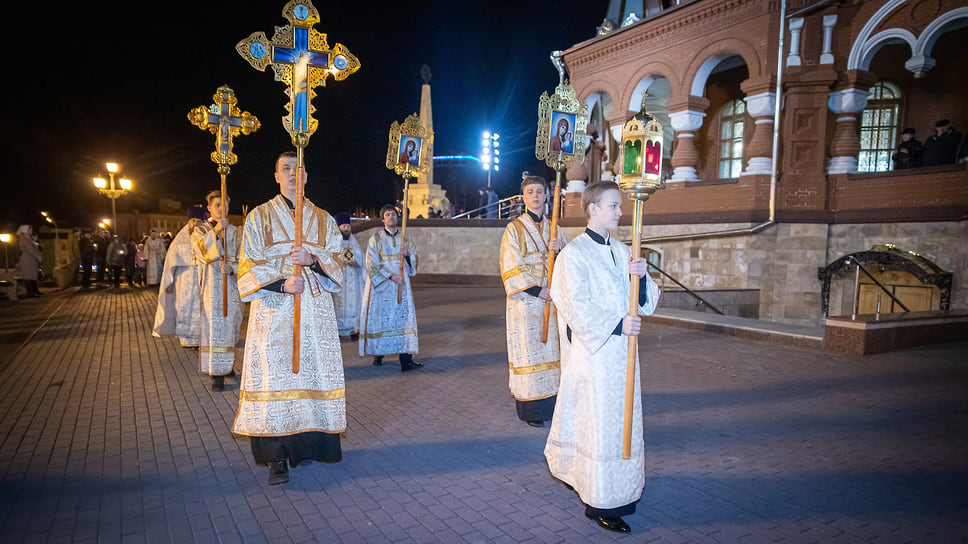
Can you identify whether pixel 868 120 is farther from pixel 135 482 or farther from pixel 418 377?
pixel 135 482

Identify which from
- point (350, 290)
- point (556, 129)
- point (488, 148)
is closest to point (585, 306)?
point (556, 129)

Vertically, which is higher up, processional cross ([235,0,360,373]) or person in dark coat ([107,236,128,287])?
processional cross ([235,0,360,373])

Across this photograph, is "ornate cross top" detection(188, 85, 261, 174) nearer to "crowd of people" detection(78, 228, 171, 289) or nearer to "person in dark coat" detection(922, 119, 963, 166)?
"person in dark coat" detection(922, 119, 963, 166)

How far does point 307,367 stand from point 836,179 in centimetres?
1247

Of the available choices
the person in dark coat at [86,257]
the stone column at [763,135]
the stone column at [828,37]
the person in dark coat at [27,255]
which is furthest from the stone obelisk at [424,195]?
the stone column at [828,37]

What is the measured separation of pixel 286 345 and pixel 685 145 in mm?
13007

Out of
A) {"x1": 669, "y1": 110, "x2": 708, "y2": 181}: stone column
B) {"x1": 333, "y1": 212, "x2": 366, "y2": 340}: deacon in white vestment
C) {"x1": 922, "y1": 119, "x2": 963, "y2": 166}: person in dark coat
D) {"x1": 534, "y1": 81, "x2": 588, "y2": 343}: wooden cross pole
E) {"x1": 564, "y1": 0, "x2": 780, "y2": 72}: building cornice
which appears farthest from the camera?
{"x1": 669, "y1": 110, "x2": 708, "y2": 181}: stone column

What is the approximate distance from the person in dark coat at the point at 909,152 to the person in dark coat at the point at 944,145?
32 centimetres

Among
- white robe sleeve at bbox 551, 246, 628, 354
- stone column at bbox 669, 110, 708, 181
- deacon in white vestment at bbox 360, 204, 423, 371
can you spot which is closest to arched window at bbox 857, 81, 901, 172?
stone column at bbox 669, 110, 708, 181

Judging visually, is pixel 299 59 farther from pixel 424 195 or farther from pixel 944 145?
pixel 424 195

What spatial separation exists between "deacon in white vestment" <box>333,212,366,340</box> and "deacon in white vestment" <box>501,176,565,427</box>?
514 centimetres

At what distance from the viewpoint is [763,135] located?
12.9m

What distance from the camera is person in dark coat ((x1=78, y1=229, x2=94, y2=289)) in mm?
20094

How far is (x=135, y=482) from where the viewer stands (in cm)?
405
